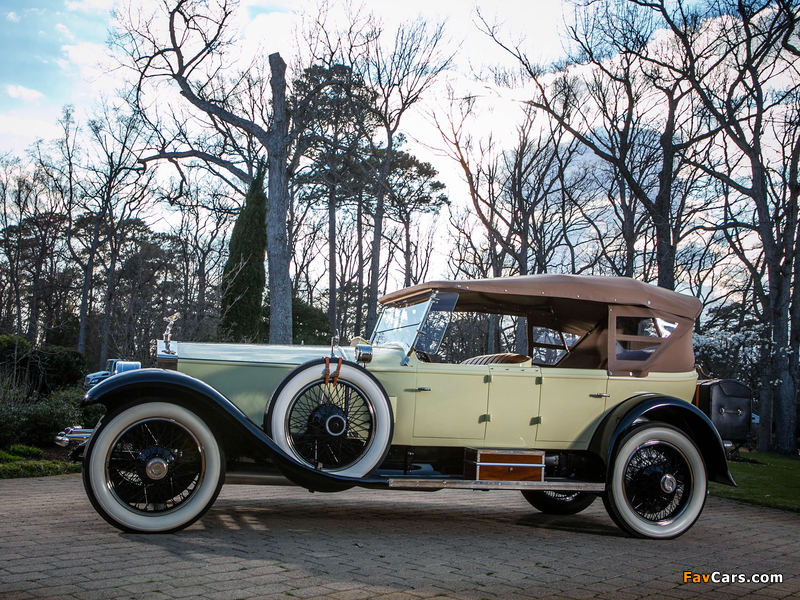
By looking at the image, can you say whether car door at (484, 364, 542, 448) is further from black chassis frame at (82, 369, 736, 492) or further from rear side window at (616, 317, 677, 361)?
rear side window at (616, 317, 677, 361)

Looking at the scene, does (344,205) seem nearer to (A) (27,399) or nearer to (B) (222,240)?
(B) (222,240)

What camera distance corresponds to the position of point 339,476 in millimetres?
4887

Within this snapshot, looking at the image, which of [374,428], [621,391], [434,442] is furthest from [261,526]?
[621,391]

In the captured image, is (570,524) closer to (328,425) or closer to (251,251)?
(328,425)

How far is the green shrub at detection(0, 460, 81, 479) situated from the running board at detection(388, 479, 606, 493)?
18.0 ft

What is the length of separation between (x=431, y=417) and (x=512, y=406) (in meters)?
0.74

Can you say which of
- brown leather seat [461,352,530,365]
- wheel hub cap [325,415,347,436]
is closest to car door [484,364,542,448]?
brown leather seat [461,352,530,365]

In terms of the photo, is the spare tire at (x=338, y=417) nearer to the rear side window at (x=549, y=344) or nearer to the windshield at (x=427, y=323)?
the windshield at (x=427, y=323)

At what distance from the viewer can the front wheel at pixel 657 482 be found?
558 centimetres

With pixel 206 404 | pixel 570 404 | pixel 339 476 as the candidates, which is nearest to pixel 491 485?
pixel 570 404

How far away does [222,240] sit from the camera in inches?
1184

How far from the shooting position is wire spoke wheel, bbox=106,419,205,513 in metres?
4.73

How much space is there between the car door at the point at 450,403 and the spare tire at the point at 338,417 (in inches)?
18.0

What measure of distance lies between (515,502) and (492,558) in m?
3.23
